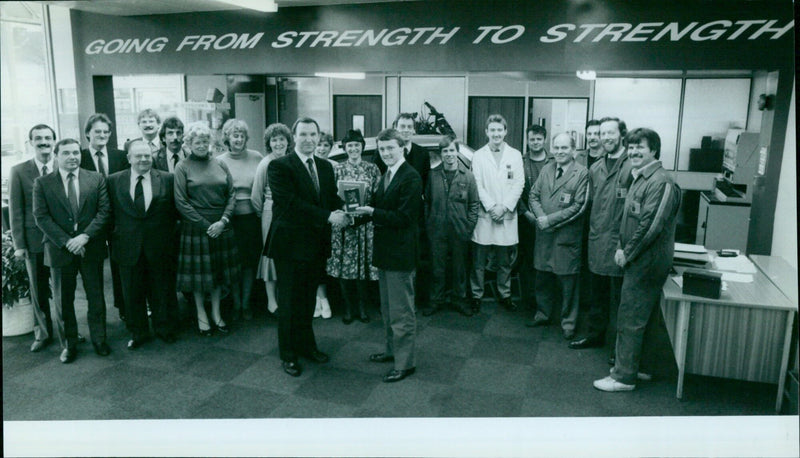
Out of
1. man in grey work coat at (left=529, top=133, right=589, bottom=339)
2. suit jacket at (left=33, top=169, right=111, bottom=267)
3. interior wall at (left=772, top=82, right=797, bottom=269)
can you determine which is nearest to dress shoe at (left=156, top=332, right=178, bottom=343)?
suit jacket at (left=33, top=169, right=111, bottom=267)

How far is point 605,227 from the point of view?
3.48 meters

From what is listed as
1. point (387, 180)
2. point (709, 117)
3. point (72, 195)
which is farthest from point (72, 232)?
point (709, 117)

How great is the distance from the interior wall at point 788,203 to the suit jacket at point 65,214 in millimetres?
4159

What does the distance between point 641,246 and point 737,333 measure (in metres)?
0.61

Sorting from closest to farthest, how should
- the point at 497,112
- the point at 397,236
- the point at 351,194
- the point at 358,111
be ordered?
the point at 397,236
the point at 351,194
the point at 497,112
the point at 358,111

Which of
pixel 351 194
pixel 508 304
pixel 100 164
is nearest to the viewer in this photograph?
pixel 351 194

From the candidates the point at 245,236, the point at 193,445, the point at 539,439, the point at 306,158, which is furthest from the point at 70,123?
the point at 539,439

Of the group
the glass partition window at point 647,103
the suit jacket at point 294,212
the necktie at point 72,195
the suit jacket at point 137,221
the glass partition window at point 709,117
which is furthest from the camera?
the glass partition window at point 647,103

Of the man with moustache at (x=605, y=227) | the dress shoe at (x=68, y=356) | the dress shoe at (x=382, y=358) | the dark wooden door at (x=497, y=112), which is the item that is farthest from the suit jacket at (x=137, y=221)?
the dark wooden door at (x=497, y=112)

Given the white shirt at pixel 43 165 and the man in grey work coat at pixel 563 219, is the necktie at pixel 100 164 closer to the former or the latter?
the white shirt at pixel 43 165

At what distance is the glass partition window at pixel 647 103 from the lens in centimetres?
686

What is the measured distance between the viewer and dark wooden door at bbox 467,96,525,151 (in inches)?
286

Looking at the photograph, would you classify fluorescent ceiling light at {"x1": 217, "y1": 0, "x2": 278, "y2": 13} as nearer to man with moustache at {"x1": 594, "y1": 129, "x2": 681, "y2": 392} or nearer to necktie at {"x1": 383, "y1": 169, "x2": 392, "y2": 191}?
necktie at {"x1": 383, "y1": 169, "x2": 392, "y2": 191}

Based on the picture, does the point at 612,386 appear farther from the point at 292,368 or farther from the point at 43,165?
the point at 43,165
